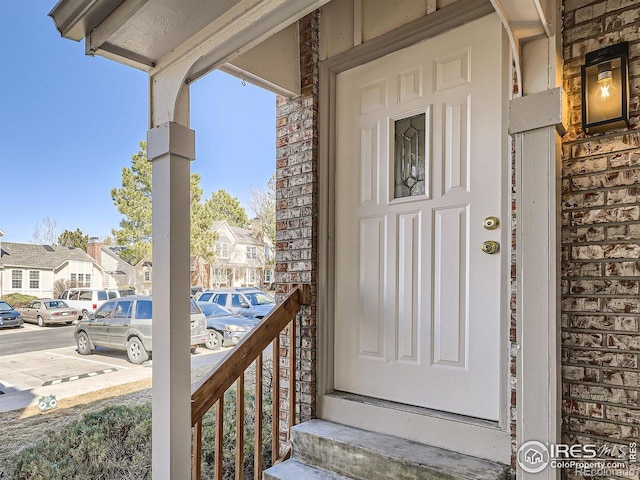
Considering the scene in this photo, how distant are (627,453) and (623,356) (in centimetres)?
32

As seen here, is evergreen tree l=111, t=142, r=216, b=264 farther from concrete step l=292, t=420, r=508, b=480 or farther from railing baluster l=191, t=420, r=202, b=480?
concrete step l=292, t=420, r=508, b=480

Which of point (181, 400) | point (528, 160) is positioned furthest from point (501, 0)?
point (181, 400)

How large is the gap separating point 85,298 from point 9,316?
0.35 m

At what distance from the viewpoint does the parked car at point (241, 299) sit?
301 cm

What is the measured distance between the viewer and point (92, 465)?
92.1 inches

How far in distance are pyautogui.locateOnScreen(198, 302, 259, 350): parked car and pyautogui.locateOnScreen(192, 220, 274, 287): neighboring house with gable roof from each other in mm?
189

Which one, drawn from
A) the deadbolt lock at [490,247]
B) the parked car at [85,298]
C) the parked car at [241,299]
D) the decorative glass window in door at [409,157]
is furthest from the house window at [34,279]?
the deadbolt lock at [490,247]

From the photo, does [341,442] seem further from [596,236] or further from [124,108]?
[124,108]

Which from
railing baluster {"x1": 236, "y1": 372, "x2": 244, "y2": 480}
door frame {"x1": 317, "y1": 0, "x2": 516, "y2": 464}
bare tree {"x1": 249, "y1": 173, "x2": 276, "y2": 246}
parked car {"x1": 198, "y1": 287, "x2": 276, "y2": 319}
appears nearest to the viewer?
door frame {"x1": 317, "y1": 0, "x2": 516, "y2": 464}

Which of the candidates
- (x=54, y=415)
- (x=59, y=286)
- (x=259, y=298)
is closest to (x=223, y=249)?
(x=259, y=298)

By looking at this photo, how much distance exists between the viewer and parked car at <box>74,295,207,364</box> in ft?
7.56

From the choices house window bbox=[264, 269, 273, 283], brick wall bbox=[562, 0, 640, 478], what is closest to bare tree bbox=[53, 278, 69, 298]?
house window bbox=[264, 269, 273, 283]

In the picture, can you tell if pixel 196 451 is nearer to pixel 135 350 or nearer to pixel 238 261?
pixel 135 350

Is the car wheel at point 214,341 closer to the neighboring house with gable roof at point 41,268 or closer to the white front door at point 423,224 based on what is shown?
the neighboring house with gable roof at point 41,268
